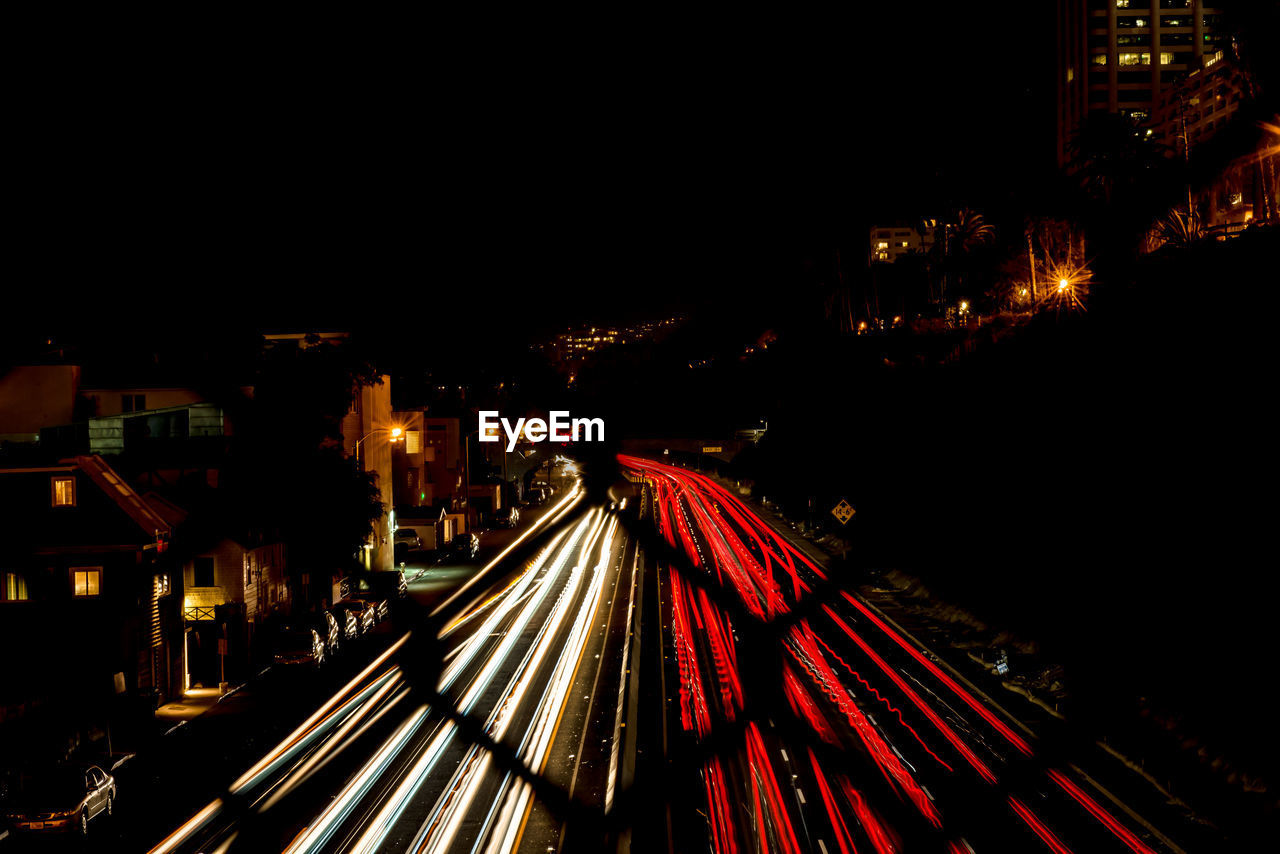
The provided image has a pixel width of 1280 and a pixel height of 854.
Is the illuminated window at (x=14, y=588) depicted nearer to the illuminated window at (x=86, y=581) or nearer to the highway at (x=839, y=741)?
the illuminated window at (x=86, y=581)

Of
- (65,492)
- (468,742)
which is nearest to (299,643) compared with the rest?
(65,492)

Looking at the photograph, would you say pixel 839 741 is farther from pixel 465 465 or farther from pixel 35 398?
pixel 465 465

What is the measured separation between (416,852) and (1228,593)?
9.57 m

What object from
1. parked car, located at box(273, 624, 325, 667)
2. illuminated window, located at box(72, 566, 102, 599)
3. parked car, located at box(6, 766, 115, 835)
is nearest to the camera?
parked car, located at box(6, 766, 115, 835)

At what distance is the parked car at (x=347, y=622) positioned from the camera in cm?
1563

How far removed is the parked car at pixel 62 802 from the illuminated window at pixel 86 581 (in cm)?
425

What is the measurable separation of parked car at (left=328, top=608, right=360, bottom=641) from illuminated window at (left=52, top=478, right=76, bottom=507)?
502 centimetres

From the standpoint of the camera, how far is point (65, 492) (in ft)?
40.3

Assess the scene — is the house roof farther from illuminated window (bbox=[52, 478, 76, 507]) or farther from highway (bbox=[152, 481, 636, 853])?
highway (bbox=[152, 481, 636, 853])

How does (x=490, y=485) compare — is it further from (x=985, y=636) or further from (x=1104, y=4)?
(x=1104, y=4)

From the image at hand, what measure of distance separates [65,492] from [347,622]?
5.54 m

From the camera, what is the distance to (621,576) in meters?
22.7

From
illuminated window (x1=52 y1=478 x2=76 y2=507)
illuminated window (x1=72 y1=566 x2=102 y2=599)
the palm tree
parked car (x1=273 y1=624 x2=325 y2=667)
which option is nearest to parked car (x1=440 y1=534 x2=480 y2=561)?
parked car (x1=273 y1=624 x2=325 y2=667)

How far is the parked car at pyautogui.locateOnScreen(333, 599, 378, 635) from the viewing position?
16.1 m
